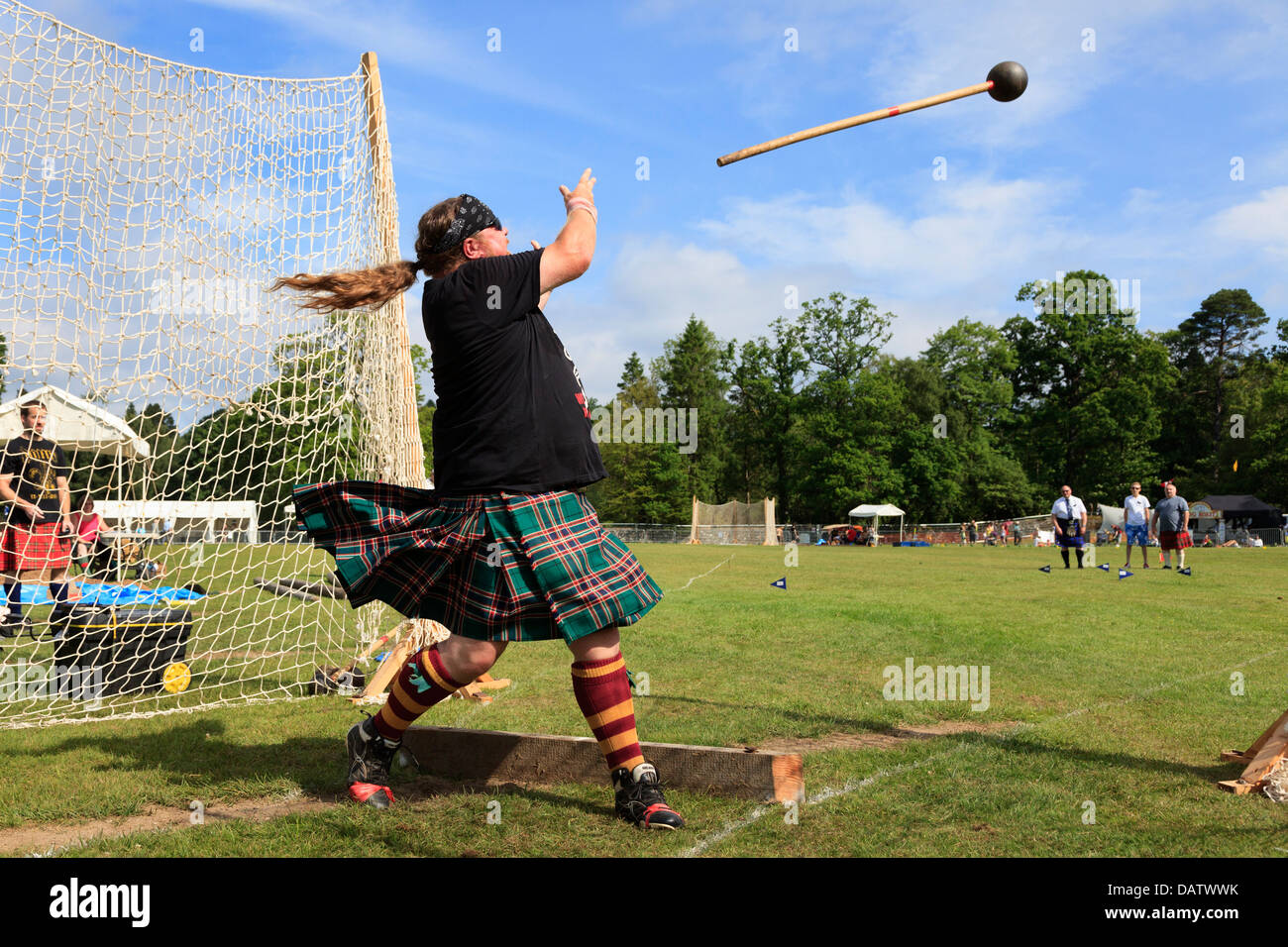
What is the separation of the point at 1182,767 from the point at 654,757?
7.76 feet

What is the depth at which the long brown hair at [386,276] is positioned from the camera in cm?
355

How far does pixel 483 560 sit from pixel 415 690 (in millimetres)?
650

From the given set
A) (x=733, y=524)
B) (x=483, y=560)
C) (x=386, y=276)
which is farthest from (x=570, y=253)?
(x=733, y=524)

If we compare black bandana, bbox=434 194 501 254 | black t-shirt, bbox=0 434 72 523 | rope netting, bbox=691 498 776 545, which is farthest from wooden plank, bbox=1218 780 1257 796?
rope netting, bbox=691 498 776 545

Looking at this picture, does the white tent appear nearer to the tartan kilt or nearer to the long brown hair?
the tartan kilt

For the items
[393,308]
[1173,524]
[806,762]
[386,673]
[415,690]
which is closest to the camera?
[415,690]

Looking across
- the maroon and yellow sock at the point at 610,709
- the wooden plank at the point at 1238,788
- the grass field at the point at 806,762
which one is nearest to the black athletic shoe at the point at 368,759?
the grass field at the point at 806,762

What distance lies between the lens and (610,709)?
3.36 metres

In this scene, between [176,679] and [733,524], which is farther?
[733,524]

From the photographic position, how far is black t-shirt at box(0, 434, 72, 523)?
17.9 feet

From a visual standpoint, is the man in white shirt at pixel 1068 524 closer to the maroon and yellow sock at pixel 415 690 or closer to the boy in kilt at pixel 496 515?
the boy in kilt at pixel 496 515

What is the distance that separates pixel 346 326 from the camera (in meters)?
6.66

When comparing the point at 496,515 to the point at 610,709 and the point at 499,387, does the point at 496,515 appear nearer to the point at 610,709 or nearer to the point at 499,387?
the point at 499,387
